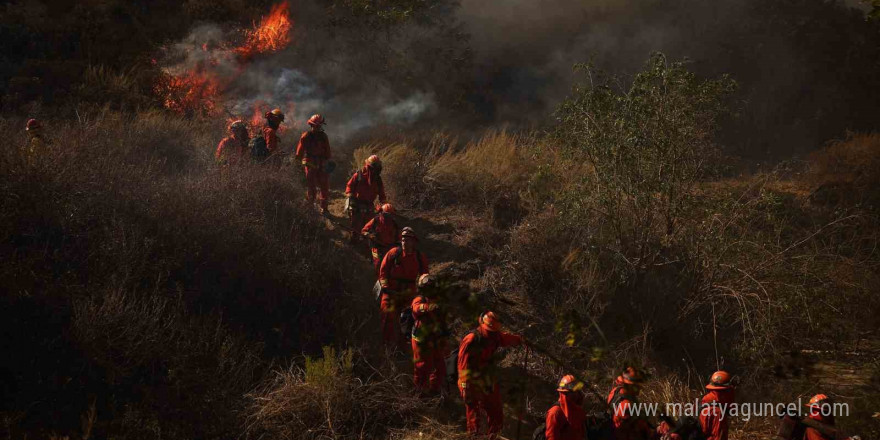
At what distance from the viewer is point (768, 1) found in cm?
1780

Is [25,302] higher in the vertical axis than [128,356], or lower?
higher

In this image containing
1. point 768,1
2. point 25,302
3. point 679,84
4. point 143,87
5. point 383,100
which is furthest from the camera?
point 768,1

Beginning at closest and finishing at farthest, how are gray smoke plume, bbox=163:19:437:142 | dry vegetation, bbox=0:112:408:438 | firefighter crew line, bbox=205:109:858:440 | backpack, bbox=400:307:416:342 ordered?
firefighter crew line, bbox=205:109:858:440 < dry vegetation, bbox=0:112:408:438 < backpack, bbox=400:307:416:342 < gray smoke plume, bbox=163:19:437:142

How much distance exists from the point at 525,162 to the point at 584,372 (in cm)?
445

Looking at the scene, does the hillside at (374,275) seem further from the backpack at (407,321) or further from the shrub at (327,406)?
the backpack at (407,321)

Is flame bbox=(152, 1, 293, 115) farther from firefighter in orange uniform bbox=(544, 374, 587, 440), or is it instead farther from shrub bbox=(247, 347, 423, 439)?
firefighter in orange uniform bbox=(544, 374, 587, 440)

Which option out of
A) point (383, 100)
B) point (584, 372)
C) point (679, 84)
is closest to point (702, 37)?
point (383, 100)

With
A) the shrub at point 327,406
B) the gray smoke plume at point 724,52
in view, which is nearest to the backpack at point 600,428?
the shrub at point 327,406

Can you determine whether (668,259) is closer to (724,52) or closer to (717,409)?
(717,409)

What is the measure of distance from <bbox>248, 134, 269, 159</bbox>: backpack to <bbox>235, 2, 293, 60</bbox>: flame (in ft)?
19.4

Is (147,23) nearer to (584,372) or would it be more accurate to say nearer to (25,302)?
(25,302)

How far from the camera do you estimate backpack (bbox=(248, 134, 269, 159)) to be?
10.3m

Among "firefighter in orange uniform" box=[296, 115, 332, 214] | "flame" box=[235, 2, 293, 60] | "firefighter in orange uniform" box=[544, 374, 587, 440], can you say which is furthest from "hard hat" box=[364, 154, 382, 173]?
"flame" box=[235, 2, 293, 60]

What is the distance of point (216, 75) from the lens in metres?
14.7
